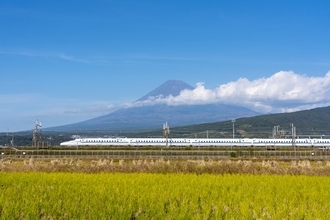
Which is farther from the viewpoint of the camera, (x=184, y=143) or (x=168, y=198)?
(x=184, y=143)

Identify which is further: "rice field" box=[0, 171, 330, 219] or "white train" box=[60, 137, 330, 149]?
"white train" box=[60, 137, 330, 149]

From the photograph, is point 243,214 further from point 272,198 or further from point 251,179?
point 251,179

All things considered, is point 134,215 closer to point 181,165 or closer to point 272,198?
point 272,198

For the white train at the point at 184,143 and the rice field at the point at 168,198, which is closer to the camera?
the rice field at the point at 168,198

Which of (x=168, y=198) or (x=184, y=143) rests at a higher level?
(x=184, y=143)

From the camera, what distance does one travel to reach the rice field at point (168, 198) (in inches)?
362

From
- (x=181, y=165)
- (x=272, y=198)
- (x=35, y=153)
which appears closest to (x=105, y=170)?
(x=181, y=165)

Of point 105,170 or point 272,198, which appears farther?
point 105,170

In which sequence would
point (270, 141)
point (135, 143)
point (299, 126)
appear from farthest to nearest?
1. point (299, 126)
2. point (270, 141)
3. point (135, 143)

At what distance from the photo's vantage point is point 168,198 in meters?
11.7

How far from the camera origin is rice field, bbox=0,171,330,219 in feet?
30.2

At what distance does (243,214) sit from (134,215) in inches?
89.4

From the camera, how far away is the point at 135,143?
7469cm

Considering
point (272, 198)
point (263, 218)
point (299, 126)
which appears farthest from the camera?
point (299, 126)
